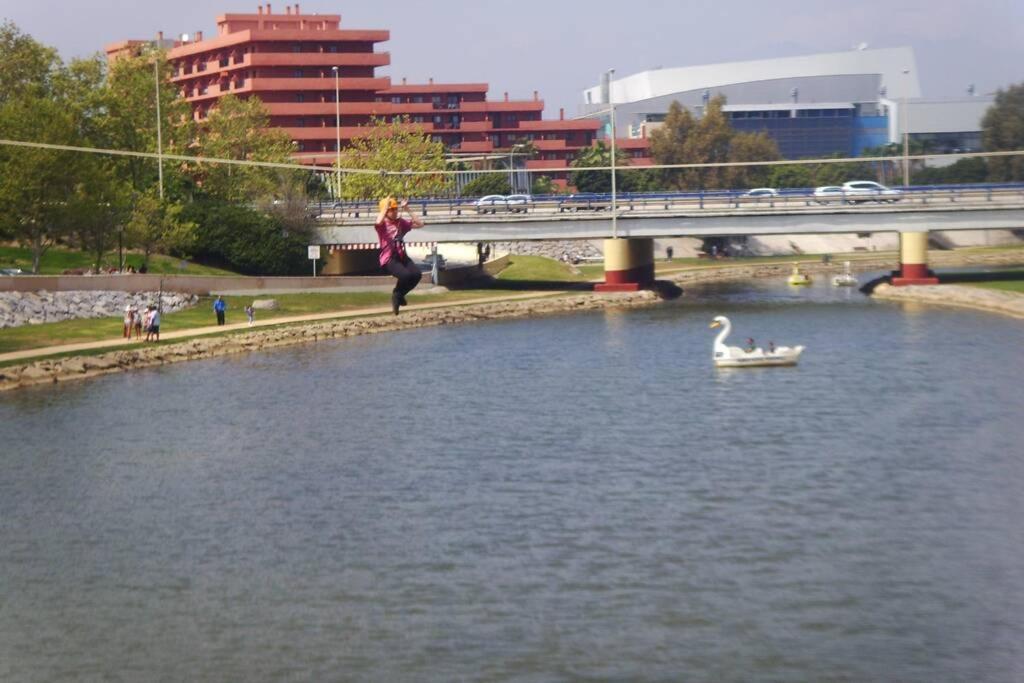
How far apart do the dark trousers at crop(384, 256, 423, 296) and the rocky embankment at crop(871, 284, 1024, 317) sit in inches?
2960

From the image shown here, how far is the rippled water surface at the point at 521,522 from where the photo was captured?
1419 inches

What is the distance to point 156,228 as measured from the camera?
11562cm

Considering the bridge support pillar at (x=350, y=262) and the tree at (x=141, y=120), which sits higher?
the tree at (x=141, y=120)

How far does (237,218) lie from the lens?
410ft

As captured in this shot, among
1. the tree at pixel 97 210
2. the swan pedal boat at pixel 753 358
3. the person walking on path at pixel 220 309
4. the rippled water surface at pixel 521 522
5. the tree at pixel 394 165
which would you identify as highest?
the tree at pixel 394 165

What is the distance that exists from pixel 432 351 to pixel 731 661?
58.5 metres

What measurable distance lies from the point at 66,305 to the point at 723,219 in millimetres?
49213

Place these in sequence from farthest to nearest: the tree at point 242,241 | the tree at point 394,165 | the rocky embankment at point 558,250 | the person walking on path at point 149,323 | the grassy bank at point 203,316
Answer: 1. the rocky embankment at point 558,250
2. the tree at point 394,165
3. the tree at point 242,241
4. the person walking on path at point 149,323
5. the grassy bank at point 203,316

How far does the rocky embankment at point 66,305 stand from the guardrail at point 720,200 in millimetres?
28332

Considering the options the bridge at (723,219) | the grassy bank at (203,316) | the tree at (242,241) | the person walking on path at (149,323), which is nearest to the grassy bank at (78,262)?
the tree at (242,241)

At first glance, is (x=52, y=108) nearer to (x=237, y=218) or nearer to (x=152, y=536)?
(x=237, y=218)

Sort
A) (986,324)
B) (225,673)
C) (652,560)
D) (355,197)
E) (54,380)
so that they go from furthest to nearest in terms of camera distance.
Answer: (355,197)
(986,324)
(54,380)
(652,560)
(225,673)

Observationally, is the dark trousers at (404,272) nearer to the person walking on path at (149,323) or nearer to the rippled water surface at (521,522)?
the rippled water surface at (521,522)

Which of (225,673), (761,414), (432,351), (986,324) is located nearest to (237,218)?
(432,351)
